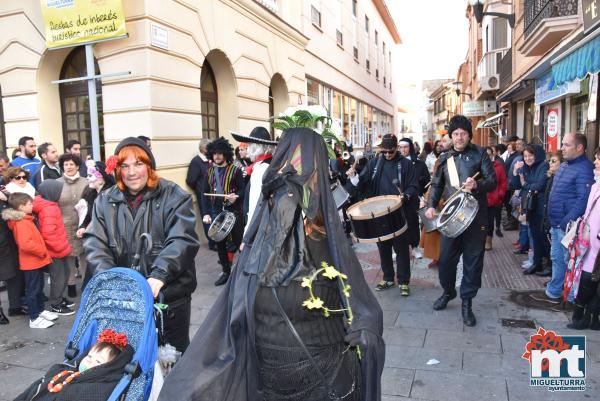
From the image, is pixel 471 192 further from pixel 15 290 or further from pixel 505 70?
pixel 505 70

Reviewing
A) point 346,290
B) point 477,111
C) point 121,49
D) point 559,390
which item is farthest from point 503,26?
point 346,290

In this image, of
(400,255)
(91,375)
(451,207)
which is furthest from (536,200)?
(91,375)

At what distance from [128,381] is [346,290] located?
1.22 m

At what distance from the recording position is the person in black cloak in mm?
2234

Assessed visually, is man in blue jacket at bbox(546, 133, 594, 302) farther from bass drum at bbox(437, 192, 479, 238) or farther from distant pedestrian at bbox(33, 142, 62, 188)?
distant pedestrian at bbox(33, 142, 62, 188)

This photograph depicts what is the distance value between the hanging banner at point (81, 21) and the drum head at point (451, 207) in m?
5.83

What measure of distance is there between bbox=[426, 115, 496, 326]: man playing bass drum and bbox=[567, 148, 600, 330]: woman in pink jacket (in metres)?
0.94

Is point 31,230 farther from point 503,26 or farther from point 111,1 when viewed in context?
point 503,26

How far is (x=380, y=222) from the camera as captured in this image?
5.54m

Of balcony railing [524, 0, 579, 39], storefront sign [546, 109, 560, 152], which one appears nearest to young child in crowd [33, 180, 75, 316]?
balcony railing [524, 0, 579, 39]

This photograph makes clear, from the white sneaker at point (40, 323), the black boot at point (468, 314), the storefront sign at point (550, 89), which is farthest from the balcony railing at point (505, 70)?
the white sneaker at point (40, 323)

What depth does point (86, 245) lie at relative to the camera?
298 cm

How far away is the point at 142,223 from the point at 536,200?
235 inches

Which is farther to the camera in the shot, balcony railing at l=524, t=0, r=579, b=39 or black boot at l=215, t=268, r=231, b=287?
balcony railing at l=524, t=0, r=579, b=39
